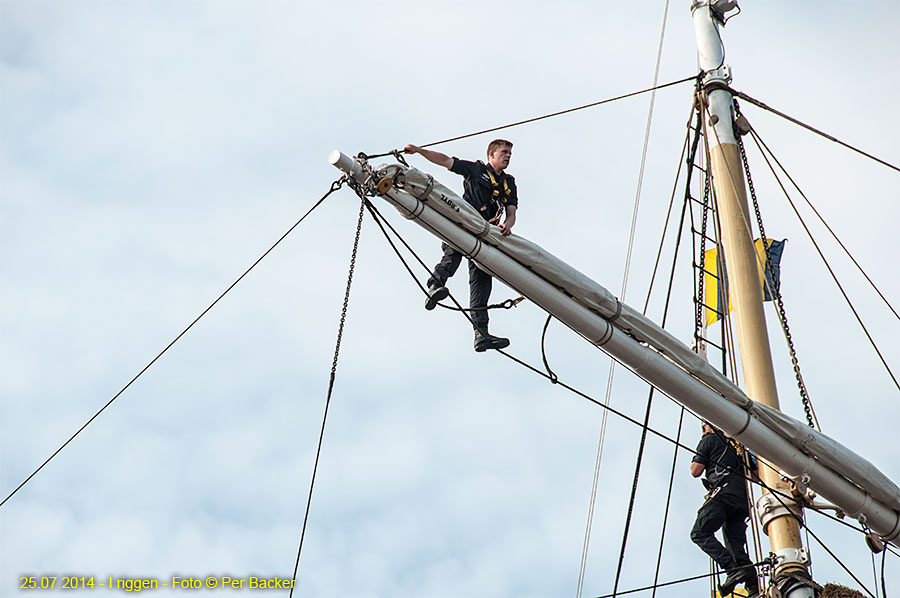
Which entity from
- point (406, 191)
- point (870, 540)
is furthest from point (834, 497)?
point (406, 191)

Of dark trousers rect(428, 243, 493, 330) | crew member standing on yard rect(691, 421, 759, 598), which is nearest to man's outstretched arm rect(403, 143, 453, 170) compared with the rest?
dark trousers rect(428, 243, 493, 330)

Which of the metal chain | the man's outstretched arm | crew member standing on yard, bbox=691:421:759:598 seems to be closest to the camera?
the man's outstretched arm

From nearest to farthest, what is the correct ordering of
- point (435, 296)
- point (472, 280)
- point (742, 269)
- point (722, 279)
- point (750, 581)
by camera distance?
point (435, 296) < point (472, 280) < point (750, 581) < point (742, 269) < point (722, 279)

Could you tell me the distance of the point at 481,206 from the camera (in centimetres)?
1002

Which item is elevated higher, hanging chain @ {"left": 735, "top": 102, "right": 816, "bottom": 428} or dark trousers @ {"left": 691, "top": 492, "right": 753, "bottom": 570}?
hanging chain @ {"left": 735, "top": 102, "right": 816, "bottom": 428}

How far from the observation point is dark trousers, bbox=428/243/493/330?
9.57 metres

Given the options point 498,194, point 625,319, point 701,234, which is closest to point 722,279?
point 701,234

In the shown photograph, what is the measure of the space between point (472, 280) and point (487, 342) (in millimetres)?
578

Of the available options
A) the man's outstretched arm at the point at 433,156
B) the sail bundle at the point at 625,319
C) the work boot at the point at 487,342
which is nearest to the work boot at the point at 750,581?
the sail bundle at the point at 625,319

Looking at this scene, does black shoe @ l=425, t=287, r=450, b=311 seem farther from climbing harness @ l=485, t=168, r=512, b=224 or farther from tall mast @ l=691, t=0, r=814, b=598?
tall mast @ l=691, t=0, r=814, b=598

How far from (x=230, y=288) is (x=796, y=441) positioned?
4.75 meters

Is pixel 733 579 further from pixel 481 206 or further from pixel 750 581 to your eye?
pixel 481 206

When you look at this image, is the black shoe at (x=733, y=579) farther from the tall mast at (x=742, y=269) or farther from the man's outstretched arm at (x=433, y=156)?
the man's outstretched arm at (x=433, y=156)

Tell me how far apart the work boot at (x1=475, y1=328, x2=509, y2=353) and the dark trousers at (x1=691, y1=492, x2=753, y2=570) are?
8.51 ft
